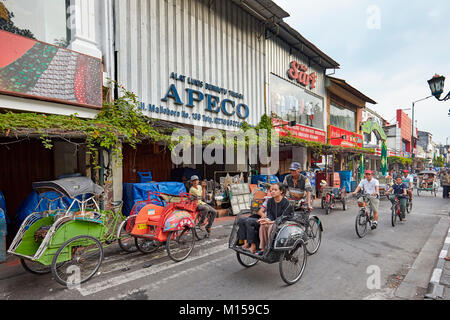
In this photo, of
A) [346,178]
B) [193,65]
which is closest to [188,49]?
[193,65]

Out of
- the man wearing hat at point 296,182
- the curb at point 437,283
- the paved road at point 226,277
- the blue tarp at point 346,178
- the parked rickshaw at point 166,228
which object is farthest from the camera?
the blue tarp at point 346,178

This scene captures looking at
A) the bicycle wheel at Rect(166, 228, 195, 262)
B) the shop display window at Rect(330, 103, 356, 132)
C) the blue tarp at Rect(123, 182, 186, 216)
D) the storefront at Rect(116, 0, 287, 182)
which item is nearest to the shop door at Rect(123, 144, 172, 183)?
the storefront at Rect(116, 0, 287, 182)

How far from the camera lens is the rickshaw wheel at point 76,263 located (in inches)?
160

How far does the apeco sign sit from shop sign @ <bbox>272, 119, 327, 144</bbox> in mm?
3359

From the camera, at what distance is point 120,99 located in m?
8.40

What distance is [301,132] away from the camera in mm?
18109

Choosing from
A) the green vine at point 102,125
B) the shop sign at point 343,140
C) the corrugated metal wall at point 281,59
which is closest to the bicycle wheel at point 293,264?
the green vine at point 102,125

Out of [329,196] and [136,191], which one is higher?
[136,191]

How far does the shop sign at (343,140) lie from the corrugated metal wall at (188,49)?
31.0 ft

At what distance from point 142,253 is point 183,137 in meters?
4.25

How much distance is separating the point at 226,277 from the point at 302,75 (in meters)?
17.1

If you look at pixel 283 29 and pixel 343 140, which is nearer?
pixel 283 29

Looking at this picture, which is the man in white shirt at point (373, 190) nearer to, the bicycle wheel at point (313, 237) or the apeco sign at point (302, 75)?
the bicycle wheel at point (313, 237)

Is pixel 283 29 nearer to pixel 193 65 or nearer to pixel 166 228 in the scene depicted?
pixel 193 65
